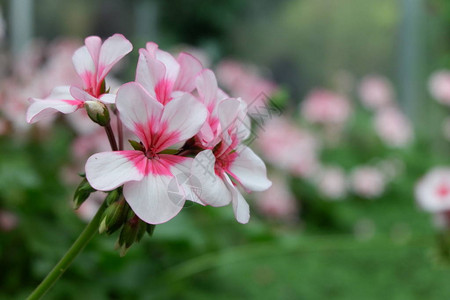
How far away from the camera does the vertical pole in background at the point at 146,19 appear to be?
217cm

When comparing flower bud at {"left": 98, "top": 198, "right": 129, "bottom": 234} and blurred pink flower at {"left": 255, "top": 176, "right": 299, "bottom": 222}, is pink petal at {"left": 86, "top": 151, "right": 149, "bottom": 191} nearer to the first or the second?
flower bud at {"left": 98, "top": 198, "right": 129, "bottom": 234}

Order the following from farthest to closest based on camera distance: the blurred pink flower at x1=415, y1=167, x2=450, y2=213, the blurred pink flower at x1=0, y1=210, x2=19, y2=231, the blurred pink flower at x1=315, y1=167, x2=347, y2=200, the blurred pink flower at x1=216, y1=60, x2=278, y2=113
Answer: the blurred pink flower at x1=315, y1=167, x2=347, y2=200
the blurred pink flower at x1=216, y1=60, x2=278, y2=113
the blurred pink flower at x1=415, y1=167, x2=450, y2=213
the blurred pink flower at x1=0, y1=210, x2=19, y2=231

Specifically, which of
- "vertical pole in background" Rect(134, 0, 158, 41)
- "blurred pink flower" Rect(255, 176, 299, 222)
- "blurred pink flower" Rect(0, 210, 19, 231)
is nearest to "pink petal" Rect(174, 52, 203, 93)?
"blurred pink flower" Rect(0, 210, 19, 231)

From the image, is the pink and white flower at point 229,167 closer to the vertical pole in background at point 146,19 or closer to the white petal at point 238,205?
the white petal at point 238,205

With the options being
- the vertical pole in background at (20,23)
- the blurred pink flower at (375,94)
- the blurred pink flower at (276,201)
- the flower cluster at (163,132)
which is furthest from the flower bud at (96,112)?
the blurred pink flower at (375,94)

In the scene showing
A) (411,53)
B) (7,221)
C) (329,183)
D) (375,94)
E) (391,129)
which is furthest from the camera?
(411,53)

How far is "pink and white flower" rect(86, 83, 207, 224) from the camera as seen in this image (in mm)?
224

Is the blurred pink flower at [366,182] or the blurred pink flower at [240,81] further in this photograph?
the blurred pink flower at [366,182]

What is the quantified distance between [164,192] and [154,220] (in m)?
0.01

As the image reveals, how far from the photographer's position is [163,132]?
0.25 metres

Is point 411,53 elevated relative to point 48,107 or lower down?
elevated

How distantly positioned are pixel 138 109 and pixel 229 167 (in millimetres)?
57

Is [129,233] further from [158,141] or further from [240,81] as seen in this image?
[240,81]

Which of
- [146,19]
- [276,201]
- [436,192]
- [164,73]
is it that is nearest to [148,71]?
[164,73]
